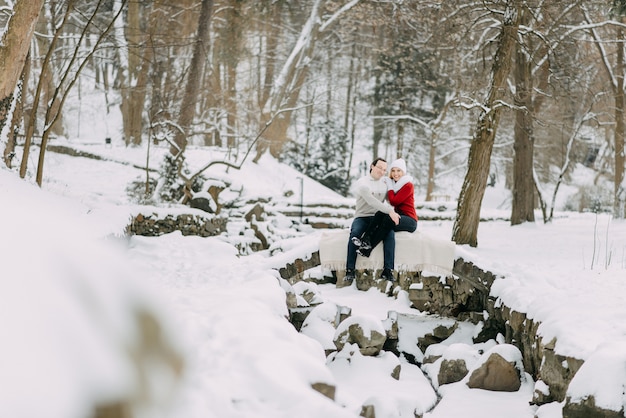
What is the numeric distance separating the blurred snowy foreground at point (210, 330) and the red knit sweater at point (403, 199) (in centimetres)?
97

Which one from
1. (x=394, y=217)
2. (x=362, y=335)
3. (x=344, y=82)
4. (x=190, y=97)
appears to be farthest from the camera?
(x=344, y=82)

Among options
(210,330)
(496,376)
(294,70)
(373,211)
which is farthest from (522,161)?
(210,330)

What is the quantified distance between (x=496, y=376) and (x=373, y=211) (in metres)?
2.46

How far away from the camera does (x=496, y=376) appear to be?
6.07 meters

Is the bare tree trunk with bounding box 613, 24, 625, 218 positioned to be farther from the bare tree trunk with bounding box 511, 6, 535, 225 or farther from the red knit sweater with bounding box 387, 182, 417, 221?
the red knit sweater with bounding box 387, 182, 417, 221

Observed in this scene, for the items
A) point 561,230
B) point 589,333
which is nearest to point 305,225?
point 561,230

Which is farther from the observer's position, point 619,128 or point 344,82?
point 344,82

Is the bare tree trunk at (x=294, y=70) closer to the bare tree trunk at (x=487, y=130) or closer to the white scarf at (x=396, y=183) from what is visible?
the bare tree trunk at (x=487, y=130)

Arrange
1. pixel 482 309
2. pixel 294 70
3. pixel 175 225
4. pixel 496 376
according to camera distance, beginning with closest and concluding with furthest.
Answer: pixel 496 376 < pixel 482 309 < pixel 175 225 < pixel 294 70

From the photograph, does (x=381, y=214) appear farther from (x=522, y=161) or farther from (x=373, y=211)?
(x=522, y=161)

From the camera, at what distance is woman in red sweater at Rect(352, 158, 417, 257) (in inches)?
300

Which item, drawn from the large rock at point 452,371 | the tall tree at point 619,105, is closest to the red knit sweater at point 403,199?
the large rock at point 452,371

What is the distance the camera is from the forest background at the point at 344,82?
10406mm

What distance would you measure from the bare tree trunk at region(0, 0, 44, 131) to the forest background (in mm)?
13
